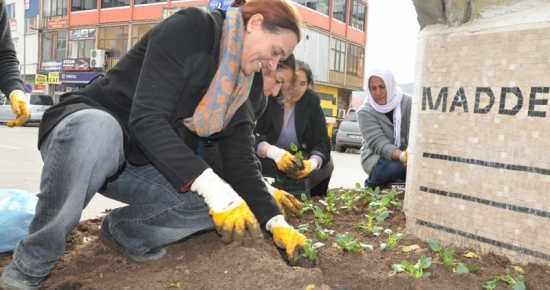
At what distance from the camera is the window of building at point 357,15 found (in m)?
26.4

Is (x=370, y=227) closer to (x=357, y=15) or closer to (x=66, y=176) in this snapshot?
(x=66, y=176)

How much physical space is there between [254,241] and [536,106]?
1.18 meters

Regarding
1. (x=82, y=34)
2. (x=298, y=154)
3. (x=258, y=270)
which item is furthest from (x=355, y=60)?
(x=258, y=270)

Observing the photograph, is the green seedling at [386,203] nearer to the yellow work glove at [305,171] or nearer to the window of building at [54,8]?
the yellow work glove at [305,171]

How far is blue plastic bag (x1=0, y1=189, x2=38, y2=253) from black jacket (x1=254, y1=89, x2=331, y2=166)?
5.64ft

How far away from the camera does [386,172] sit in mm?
3654

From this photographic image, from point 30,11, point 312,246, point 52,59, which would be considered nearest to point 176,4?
point 52,59

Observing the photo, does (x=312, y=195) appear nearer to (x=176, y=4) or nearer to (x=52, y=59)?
(x=176, y=4)

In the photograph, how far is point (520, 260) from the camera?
1.88 metres

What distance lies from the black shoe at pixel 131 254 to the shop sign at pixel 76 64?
25739 millimetres

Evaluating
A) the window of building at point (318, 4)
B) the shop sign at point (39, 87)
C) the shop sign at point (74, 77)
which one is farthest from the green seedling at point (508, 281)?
the shop sign at point (39, 87)

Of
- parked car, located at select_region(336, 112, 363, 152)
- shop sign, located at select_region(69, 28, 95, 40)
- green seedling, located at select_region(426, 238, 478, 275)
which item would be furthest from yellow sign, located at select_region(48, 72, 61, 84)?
green seedling, located at select_region(426, 238, 478, 275)

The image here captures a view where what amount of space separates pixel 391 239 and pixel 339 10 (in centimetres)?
2453

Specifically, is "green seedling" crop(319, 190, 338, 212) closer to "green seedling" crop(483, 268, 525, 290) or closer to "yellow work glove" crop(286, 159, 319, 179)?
"yellow work glove" crop(286, 159, 319, 179)
